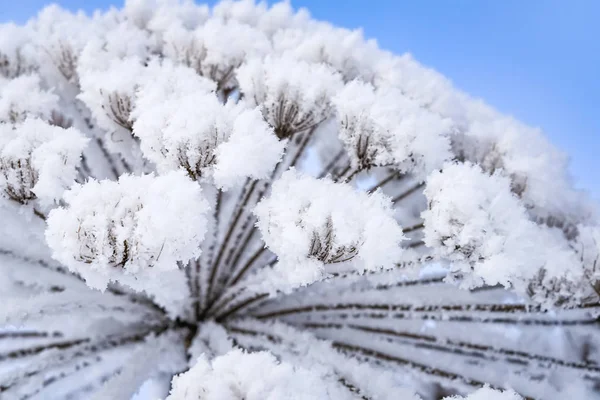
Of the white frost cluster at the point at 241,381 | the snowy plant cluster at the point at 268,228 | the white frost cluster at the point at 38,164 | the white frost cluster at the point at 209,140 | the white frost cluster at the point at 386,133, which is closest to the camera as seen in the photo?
the white frost cluster at the point at 241,381

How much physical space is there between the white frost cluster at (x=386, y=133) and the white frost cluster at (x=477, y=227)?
0.21 metres

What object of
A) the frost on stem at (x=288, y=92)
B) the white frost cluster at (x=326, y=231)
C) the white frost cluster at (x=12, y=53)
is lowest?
the white frost cluster at (x=326, y=231)

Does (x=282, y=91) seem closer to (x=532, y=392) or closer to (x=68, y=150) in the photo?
(x=68, y=150)

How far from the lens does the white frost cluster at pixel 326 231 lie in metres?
1.54

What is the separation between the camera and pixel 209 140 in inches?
68.7

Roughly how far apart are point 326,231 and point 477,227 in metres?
0.56

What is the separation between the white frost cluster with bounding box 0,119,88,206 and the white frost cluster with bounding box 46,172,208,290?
13.2 inches

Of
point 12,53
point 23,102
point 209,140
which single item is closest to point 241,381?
point 209,140

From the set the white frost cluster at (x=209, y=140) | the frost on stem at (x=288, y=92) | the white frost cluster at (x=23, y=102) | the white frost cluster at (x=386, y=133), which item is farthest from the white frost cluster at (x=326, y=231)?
the white frost cluster at (x=23, y=102)

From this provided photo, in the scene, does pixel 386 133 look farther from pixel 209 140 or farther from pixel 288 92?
pixel 209 140

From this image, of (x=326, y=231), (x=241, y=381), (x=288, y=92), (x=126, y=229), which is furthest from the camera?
(x=288, y=92)

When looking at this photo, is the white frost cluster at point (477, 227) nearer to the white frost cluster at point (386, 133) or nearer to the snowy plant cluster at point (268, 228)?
the snowy plant cluster at point (268, 228)

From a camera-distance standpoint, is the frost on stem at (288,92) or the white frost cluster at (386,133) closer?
the white frost cluster at (386,133)

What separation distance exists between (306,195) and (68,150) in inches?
35.5
